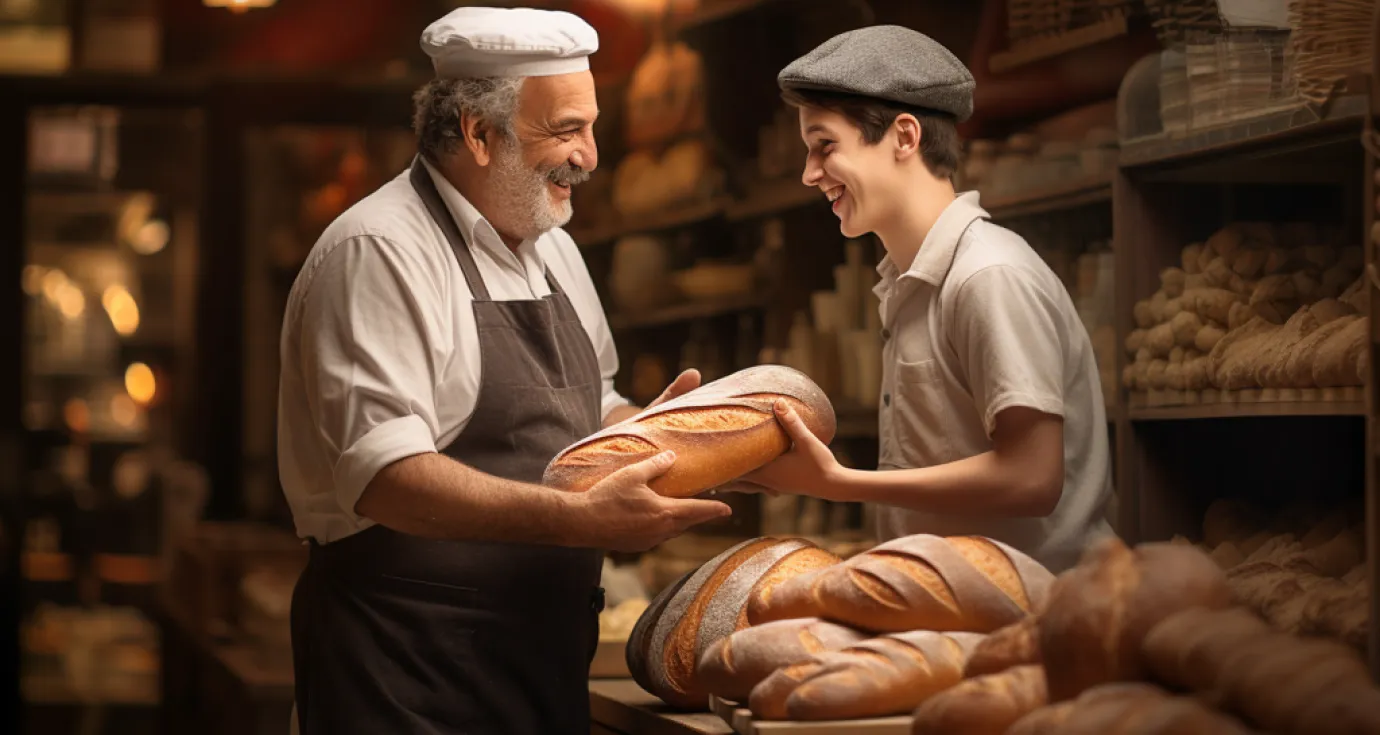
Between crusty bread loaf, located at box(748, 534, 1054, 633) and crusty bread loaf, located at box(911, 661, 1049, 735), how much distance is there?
0.66ft

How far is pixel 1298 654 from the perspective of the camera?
1392 millimetres

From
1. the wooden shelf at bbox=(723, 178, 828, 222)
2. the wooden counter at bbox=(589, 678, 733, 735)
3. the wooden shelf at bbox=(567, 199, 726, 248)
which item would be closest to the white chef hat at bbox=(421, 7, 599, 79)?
the wooden counter at bbox=(589, 678, 733, 735)

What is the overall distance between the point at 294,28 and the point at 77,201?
2.24 metres

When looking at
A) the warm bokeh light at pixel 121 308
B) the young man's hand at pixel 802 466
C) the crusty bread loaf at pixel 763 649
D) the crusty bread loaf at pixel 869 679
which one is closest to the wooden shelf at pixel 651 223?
the young man's hand at pixel 802 466

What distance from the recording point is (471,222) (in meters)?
2.46

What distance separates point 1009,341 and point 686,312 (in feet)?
8.21

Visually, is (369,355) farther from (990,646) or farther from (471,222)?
(990,646)

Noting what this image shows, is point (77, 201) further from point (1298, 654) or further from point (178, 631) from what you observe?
point (1298, 654)

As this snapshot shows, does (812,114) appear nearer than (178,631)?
Yes

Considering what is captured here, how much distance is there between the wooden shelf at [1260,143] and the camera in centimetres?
235

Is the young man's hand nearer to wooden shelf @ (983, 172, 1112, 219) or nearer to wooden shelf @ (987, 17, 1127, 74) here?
wooden shelf @ (983, 172, 1112, 219)

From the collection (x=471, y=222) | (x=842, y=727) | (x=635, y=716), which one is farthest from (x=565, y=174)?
(x=842, y=727)

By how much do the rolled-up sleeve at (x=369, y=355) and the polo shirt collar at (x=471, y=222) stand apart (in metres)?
0.15

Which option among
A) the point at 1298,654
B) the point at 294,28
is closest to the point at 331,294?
the point at 1298,654
